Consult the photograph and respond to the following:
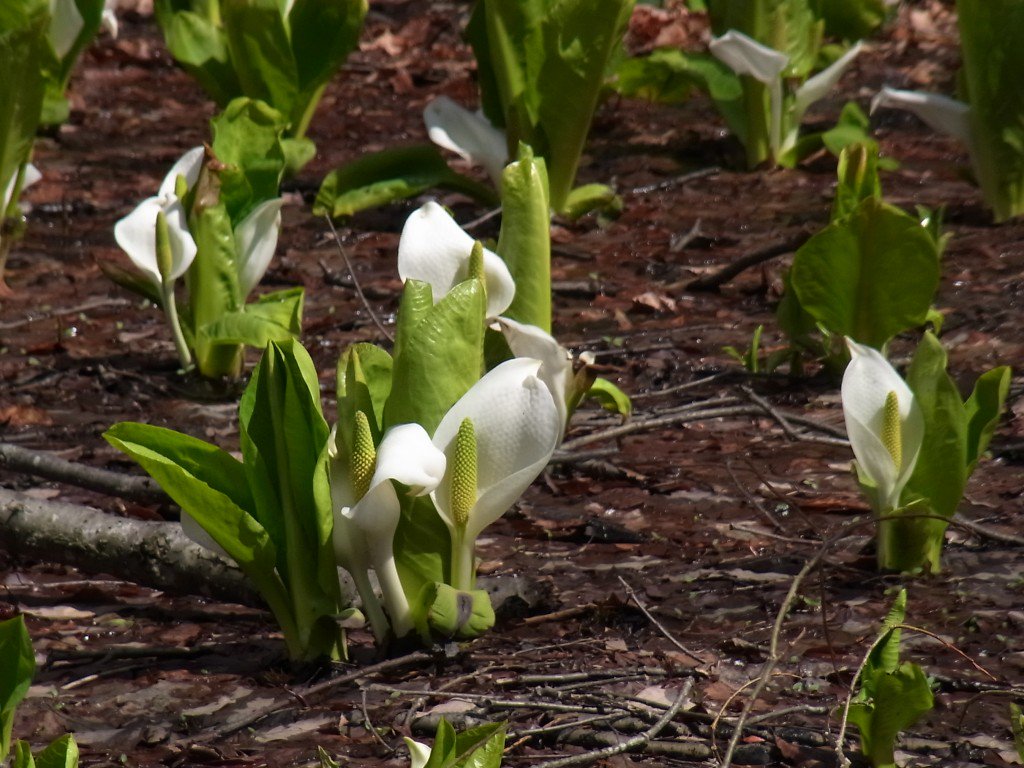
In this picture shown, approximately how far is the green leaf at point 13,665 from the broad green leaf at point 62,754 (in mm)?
147

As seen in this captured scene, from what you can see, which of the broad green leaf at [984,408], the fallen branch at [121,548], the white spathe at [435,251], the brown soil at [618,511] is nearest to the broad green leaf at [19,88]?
the brown soil at [618,511]

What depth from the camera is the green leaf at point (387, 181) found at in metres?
3.89

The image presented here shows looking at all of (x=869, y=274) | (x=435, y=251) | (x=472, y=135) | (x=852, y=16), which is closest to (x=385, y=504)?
(x=435, y=251)

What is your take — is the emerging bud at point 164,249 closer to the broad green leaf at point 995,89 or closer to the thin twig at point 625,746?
the thin twig at point 625,746

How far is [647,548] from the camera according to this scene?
7.19 ft

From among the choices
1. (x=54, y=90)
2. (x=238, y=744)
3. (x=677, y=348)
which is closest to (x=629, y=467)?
(x=677, y=348)

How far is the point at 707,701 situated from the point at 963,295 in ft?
6.21

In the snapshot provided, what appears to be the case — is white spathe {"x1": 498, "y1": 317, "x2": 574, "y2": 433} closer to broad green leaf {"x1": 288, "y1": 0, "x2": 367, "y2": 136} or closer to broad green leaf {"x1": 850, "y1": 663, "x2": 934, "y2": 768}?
broad green leaf {"x1": 850, "y1": 663, "x2": 934, "y2": 768}

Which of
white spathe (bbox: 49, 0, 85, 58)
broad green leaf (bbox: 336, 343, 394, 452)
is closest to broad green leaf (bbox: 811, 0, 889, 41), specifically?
white spathe (bbox: 49, 0, 85, 58)

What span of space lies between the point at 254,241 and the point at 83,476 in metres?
0.72

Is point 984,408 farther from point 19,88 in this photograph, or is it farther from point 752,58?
point 19,88

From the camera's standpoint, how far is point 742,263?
133 inches

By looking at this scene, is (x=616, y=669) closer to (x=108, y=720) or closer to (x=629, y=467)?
(x=108, y=720)

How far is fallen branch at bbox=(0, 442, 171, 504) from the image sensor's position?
2207mm
